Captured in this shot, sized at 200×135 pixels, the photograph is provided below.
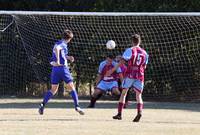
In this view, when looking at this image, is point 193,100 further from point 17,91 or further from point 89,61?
point 17,91

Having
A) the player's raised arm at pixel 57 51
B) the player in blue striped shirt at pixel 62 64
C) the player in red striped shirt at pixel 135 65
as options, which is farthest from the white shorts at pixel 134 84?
the player's raised arm at pixel 57 51

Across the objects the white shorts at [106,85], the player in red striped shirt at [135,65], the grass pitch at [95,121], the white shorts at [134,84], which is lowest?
the grass pitch at [95,121]

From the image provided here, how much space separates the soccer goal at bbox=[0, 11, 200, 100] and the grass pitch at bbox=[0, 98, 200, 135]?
2.78 meters

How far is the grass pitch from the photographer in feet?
41.1

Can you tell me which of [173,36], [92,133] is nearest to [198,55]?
[173,36]

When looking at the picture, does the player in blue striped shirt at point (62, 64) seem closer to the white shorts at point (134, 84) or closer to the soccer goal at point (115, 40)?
the white shorts at point (134, 84)

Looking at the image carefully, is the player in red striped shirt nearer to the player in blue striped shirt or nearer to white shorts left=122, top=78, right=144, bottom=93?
white shorts left=122, top=78, right=144, bottom=93

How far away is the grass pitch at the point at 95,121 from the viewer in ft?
41.1

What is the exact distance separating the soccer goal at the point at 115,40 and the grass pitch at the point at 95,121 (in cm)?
278

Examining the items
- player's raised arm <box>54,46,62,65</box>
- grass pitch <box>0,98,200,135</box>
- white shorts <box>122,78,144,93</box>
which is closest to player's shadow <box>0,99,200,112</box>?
grass pitch <box>0,98,200,135</box>

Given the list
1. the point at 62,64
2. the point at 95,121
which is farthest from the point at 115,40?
the point at 95,121

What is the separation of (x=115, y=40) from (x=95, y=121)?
872 cm

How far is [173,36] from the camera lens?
880 inches

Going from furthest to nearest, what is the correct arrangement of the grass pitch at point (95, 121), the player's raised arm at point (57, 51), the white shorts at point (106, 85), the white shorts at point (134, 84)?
the white shorts at point (106, 85)
the player's raised arm at point (57, 51)
the white shorts at point (134, 84)
the grass pitch at point (95, 121)
